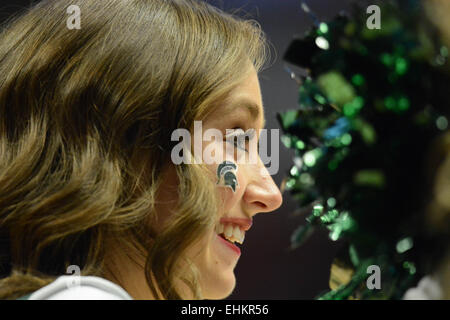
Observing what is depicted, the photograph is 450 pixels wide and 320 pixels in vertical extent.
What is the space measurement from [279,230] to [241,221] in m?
0.11

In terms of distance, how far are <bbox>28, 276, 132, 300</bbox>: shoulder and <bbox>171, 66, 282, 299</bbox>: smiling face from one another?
209mm

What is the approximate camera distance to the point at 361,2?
743 mm

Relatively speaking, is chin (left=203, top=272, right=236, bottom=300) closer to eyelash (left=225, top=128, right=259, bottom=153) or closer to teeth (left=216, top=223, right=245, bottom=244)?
teeth (left=216, top=223, right=245, bottom=244)

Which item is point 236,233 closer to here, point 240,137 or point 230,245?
point 230,245

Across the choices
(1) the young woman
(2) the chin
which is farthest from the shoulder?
(2) the chin

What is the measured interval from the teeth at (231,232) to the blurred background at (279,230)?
3.2 inches

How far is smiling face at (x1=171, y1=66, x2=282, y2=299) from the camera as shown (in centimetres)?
92

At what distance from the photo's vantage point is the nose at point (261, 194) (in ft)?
3.16

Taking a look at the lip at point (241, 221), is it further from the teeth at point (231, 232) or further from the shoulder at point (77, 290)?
the shoulder at point (77, 290)

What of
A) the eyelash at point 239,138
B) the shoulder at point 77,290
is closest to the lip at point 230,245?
the eyelash at point 239,138

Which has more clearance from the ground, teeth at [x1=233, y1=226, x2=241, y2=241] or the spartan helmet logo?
the spartan helmet logo

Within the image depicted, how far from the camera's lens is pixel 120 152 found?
0.87m

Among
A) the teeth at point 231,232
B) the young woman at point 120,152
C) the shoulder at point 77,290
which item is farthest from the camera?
the teeth at point 231,232
